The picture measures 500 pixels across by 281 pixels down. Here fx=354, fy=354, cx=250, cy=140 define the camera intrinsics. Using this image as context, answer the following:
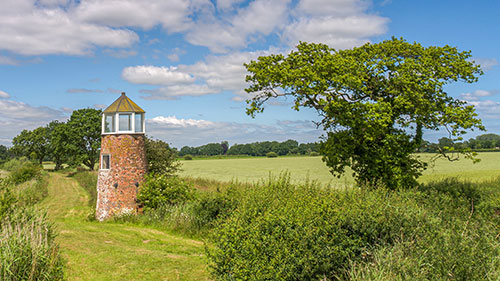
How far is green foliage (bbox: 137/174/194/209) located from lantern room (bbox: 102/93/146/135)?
355cm

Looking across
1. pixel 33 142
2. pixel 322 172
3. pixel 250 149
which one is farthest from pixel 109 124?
pixel 250 149

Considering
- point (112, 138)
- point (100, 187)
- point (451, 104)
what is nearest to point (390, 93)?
point (451, 104)

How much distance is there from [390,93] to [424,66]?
243 cm

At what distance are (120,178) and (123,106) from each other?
5.05m

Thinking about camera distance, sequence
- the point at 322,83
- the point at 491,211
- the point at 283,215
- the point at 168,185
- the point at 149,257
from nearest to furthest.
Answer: the point at 283,215, the point at 149,257, the point at 491,211, the point at 322,83, the point at 168,185

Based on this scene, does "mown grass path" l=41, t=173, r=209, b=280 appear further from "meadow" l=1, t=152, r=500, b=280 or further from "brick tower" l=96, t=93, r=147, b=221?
"brick tower" l=96, t=93, r=147, b=221

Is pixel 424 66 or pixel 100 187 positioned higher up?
pixel 424 66

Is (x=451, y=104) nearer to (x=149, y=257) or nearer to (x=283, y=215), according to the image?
(x=283, y=215)

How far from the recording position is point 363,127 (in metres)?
21.6

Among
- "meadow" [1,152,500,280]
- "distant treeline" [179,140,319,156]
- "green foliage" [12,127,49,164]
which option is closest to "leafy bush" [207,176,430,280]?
"meadow" [1,152,500,280]

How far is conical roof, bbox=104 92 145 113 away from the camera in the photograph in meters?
24.6

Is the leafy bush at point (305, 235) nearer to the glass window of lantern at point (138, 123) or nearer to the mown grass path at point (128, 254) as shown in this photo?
the mown grass path at point (128, 254)

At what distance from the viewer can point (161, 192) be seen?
80.0 feet

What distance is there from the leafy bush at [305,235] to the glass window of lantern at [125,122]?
53.7 feet
